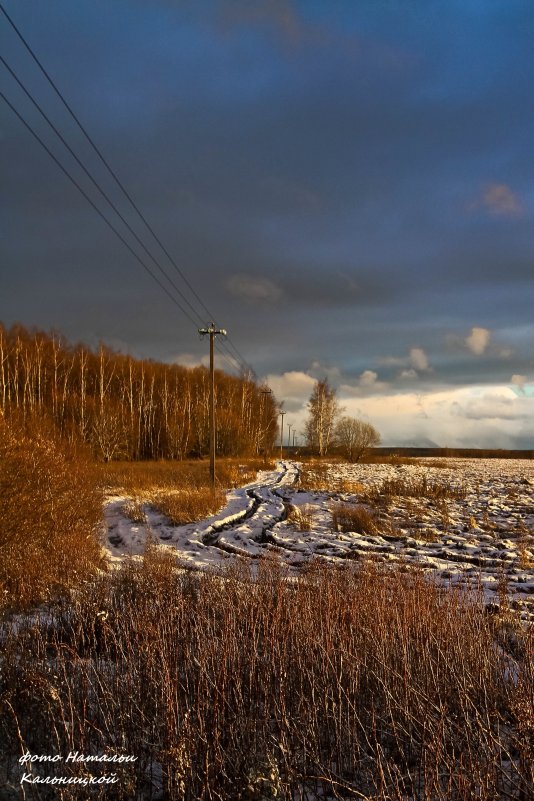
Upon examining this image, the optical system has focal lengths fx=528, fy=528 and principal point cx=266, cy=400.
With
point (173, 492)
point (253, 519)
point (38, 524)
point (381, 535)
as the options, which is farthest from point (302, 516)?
point (38, 524)

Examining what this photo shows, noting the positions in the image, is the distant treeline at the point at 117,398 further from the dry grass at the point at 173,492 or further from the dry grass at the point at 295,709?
the dry grass at the point at 295,709

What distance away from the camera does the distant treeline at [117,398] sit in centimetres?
3969

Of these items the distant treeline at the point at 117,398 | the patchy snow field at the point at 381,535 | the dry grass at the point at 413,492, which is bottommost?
the patchy snow field at the point at 381,535

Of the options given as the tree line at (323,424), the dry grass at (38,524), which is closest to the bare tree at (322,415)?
the tree line at (323,424)

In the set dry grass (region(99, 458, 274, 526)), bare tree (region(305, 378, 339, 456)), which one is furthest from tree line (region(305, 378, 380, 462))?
dry grass (region(99, 458, 274, 526))

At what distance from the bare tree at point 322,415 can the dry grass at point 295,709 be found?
5613 centimetres

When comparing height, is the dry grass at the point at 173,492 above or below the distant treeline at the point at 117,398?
below

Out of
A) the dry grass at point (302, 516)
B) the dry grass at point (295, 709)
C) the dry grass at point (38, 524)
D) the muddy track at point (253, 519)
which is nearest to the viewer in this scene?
the dry grass at point (295, 709)

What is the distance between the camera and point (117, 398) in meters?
49.6

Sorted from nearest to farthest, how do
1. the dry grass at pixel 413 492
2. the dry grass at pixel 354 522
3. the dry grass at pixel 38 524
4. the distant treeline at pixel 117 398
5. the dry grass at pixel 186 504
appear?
the dry grass at pixel 38 524, the dry grass at pixel 354 522, the dry grass at pixel 186 504, the dry grass at pixel 413 492, the distant treeline at pixel 117 398

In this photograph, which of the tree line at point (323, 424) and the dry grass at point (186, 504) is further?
the tree line at point (323, 424)

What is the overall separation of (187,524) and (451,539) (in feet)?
23.1

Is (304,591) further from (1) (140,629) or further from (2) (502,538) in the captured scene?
(2) (502,538)

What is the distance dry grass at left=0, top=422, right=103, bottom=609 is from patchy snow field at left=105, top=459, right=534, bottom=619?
87.5 inches
